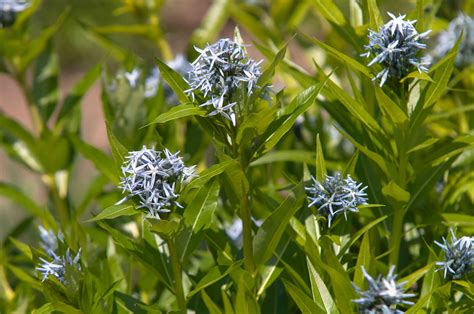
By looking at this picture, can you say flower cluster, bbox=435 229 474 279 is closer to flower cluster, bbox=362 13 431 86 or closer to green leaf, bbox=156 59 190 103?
flower cluster, bbox=362 13 431 86

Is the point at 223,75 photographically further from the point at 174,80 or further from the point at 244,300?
the point at 244,300

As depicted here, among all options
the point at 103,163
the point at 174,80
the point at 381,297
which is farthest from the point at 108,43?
the point at 381,297

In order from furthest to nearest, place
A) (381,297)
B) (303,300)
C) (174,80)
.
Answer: (174,80) < (303,300) < (381,297)

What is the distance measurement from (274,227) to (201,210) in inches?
4.8

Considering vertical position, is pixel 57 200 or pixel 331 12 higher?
pixel 331 12

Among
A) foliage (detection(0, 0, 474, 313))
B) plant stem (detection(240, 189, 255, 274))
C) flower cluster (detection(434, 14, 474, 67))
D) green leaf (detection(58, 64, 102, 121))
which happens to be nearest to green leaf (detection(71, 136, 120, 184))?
foliage (detection(0, 0, 474, 313))

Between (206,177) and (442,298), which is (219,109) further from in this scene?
(442,298)

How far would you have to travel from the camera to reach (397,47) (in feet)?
3.67

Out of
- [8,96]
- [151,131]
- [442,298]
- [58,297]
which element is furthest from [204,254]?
[8,96]

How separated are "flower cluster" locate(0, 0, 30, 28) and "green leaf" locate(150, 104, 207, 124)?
90cm

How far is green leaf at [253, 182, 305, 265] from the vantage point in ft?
3.71

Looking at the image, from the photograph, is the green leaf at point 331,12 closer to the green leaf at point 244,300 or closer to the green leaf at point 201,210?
the green leaf at point 201,210

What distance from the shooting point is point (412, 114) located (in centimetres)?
117

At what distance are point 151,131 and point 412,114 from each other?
626mm
